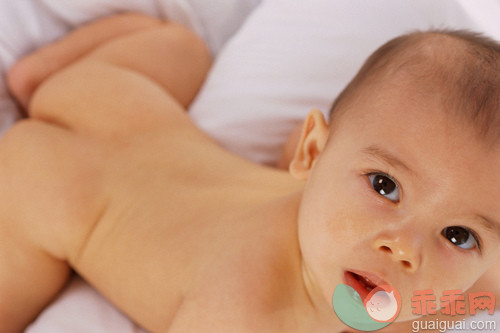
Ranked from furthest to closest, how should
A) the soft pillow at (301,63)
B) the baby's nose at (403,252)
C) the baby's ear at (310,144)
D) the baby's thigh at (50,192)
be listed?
the soft pillow at (301,63) < the baby's thigh at (50,192) < the baby's ear at (310,144) < the baby's nose at (403,252)

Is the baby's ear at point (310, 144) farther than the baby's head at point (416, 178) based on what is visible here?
Yes

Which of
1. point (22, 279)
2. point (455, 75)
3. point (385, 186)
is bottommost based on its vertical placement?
point (22, 279)

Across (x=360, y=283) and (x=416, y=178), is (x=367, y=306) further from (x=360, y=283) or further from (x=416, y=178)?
(x=416, y=178)

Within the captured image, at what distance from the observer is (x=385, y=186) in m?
0.71

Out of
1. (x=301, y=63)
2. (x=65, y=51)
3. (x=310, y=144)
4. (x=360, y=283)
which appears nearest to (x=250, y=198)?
(x=310, y=144)

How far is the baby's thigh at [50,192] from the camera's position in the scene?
37.2 inches

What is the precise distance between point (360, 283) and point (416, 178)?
0.14 meters

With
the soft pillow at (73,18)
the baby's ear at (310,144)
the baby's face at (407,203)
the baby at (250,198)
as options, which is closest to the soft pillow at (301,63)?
the baby at (250,198)

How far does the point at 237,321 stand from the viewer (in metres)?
0.77

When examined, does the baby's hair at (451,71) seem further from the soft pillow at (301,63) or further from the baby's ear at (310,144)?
the soft pillow at (301,63)

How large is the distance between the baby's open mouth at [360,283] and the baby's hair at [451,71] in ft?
0.67

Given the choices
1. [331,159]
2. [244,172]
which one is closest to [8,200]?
[244,172]

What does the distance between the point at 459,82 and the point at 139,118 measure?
1.84 ft

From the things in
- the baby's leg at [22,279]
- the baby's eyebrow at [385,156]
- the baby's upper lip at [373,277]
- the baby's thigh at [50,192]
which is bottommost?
the baby's leg at [22,279]
